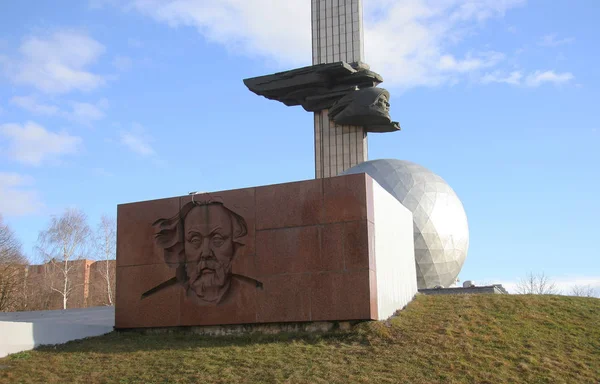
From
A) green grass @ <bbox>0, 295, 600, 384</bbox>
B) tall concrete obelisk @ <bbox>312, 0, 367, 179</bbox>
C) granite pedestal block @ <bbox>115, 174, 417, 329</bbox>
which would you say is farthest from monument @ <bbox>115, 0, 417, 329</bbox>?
tall concrete obelisk @ <bbox>312, 0, 367, 179</bbox>

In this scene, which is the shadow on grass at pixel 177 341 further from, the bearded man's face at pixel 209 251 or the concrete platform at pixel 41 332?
the bearded man's face at pixel 209 251

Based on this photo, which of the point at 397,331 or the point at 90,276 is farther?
the point at 90,276

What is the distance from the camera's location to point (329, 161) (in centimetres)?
2341

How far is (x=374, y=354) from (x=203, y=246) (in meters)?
4.51

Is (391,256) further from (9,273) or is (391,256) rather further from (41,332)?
(9,273)

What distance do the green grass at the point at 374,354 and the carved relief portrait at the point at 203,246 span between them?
100cm

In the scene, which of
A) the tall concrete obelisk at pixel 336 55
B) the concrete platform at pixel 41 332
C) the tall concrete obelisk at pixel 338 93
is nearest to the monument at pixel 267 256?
the concrete platform at pixel 41 332

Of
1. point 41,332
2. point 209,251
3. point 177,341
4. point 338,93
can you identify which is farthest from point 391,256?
point 338,93

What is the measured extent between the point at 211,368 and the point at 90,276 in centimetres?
2714

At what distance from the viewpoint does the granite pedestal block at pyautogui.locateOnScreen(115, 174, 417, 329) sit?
1215 centimetres

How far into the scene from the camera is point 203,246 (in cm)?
1345

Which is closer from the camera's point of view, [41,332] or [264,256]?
[264,256]

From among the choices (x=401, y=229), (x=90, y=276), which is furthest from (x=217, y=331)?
(x=90, y=276)

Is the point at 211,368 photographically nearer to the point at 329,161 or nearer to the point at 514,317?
the point at 514,317
